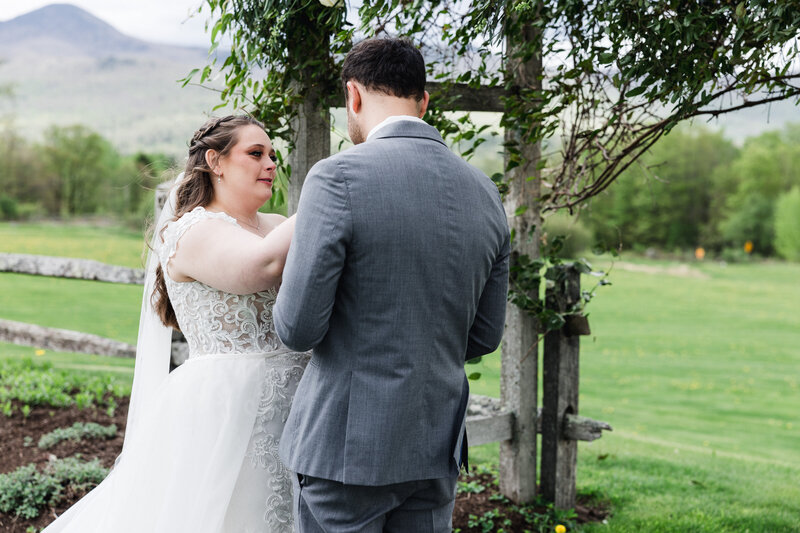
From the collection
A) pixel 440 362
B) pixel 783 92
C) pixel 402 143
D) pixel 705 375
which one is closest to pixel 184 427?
pixel 440 362

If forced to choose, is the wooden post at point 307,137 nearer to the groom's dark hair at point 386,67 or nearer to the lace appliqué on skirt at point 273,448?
the lace appliqué on skirt at point 273,448

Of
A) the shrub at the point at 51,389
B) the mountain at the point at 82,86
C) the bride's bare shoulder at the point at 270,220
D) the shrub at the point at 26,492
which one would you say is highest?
the mountain at the point at 82,86

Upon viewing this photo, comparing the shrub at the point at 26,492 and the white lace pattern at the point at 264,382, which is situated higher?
the white lace pattern at the point at 264,382

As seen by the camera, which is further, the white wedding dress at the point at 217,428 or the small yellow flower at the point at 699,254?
the small yellow flower at the point at 699,254

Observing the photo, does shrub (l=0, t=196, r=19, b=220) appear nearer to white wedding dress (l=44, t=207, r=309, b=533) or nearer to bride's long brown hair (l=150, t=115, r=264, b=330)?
bride's long brown hair (l=150, t=115, r=264, b=330)

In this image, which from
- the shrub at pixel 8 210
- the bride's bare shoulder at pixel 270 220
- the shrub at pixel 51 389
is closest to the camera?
the bride's bare shoulder at pixel 270 220

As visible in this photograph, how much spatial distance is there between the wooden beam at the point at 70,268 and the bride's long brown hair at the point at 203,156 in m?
2.53

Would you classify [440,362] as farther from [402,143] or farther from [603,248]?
[603,248]

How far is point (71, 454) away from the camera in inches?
174

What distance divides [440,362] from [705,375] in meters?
17.1

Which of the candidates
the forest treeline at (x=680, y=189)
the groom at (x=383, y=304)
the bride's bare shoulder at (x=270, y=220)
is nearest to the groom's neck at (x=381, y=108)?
the groom at (x=383, y=304)

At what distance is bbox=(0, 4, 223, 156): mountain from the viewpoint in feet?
154

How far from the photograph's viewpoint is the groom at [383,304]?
156 centimetres

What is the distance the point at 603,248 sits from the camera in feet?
12.7
